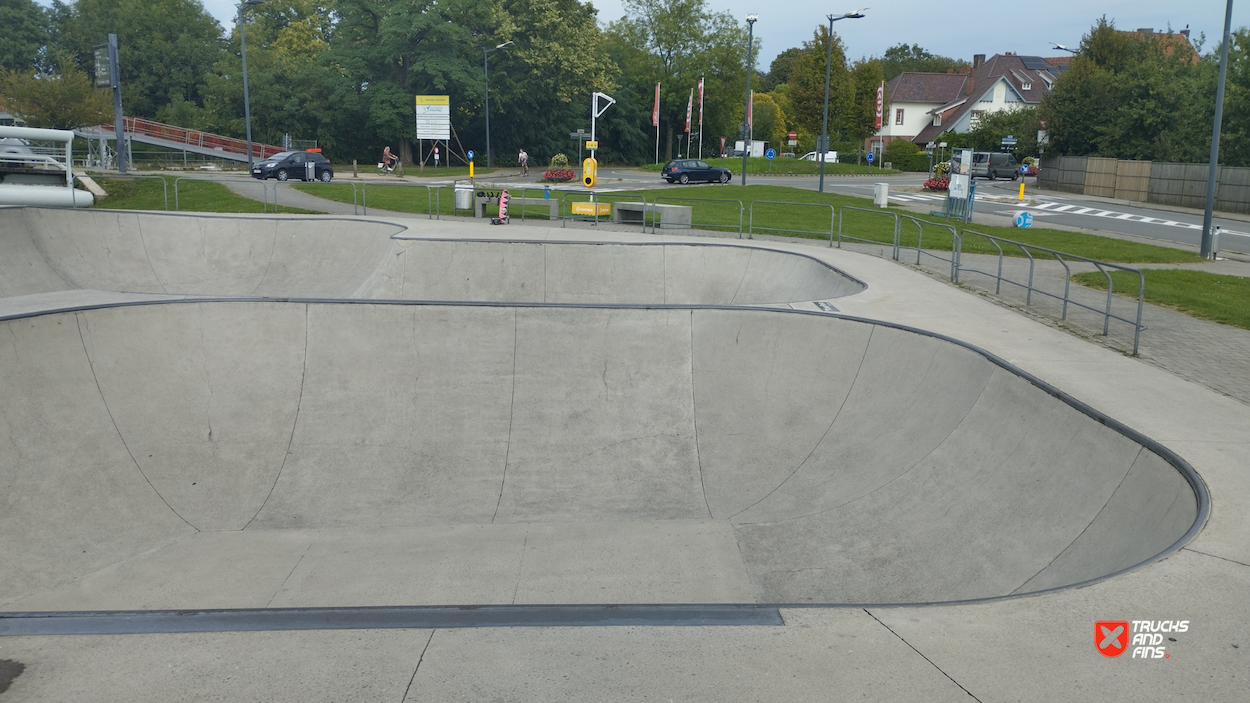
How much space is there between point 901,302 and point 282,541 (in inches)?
373

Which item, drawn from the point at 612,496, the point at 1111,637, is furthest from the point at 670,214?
the point at 1111,637

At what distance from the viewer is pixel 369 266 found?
1981 centimetres

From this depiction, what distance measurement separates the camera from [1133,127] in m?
45.5

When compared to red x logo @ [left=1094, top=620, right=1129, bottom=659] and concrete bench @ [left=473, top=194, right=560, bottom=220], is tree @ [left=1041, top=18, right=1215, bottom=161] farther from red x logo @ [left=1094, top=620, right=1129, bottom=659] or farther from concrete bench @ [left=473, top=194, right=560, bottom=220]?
red x logo @ [left=1094, top=620, right=1129, bottom=659]

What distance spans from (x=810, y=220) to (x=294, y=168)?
24.1m

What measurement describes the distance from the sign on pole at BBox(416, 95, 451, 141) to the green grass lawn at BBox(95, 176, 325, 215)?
12.9 metres

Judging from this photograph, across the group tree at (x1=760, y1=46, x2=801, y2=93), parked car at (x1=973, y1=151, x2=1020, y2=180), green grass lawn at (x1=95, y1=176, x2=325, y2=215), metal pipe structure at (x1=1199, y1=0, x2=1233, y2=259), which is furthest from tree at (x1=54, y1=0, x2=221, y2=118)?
tree at (x1=760, y1=46, x2=801, y2=93)

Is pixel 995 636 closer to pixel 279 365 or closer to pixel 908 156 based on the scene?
pixel 279 365

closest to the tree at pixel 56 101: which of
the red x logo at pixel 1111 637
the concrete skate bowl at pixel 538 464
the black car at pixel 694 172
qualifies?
the black car at pixel 694 172

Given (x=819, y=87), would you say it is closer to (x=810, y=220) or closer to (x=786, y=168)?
(x=786, y=168)

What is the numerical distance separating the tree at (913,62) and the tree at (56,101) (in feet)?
351

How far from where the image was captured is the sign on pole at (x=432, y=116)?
42.9 m

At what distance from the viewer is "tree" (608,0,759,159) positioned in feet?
249

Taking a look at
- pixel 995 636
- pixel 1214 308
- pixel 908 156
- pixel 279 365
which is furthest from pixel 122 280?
pixel 908 156
